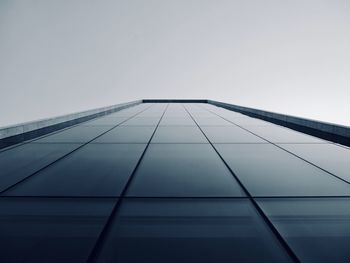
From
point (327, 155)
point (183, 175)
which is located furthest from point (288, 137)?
point (183, 175)

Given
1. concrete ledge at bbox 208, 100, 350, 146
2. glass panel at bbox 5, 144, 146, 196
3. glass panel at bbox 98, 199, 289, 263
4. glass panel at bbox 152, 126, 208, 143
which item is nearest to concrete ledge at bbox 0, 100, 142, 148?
glass panel at bbox 5, 144, 146, 196

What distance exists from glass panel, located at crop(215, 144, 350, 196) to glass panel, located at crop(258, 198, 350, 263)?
0.20 m

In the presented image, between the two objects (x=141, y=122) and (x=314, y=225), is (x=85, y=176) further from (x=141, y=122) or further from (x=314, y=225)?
(x=141, y=122)

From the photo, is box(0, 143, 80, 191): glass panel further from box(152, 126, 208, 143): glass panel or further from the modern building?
box(152, 126, 208, 143): glass panel

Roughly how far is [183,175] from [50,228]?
66.9 inches

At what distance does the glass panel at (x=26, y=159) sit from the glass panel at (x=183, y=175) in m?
1.63

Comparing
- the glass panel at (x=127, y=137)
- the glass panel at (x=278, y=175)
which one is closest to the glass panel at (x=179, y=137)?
the glass panel at (x=127, y=137)

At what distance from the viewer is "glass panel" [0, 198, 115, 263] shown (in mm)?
1690

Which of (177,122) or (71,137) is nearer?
(71,137)

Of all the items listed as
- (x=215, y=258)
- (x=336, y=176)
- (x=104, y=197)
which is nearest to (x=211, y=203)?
(x=215, y=258)

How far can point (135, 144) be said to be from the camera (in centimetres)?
490

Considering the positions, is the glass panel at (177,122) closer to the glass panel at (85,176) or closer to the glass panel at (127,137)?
the glass panel at (127,137)

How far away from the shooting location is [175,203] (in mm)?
2416

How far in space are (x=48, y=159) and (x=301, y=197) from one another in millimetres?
3902
